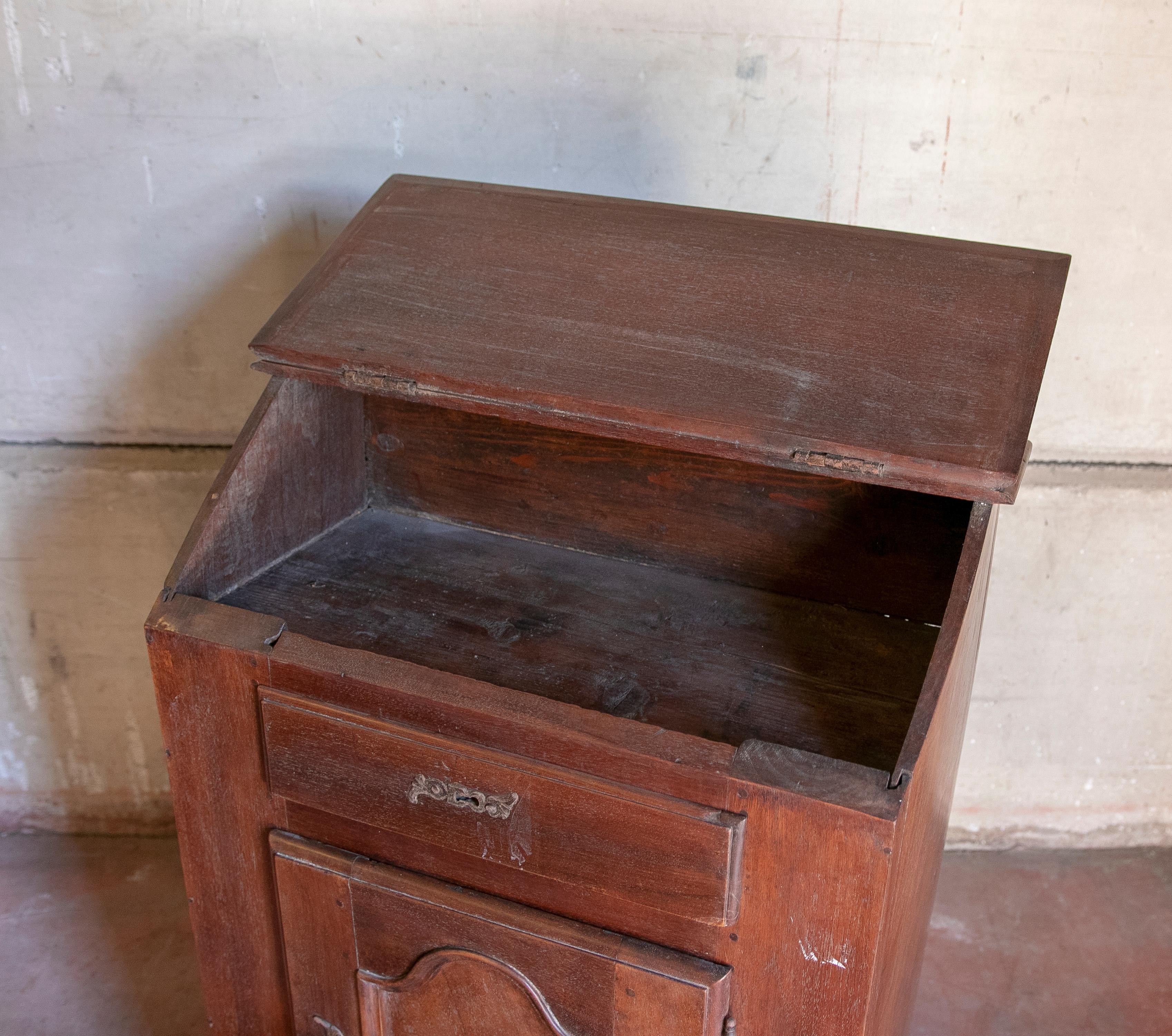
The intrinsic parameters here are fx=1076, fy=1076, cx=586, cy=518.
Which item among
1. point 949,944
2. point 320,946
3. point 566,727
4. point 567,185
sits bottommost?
point 949,944

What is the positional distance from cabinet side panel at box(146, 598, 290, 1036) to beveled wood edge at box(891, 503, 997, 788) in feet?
2.44

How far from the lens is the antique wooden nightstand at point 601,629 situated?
1.15 m

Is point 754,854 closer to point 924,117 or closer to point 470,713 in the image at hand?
point 470,713

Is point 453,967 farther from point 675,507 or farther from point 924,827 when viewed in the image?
point 675,507

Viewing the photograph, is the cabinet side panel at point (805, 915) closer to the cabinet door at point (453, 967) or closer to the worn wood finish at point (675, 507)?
the cabinet door at point (453, 967)

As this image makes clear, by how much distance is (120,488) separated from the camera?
2.17m

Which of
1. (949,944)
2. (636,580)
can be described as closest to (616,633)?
(636,580)

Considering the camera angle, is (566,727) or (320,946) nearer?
(566,727)

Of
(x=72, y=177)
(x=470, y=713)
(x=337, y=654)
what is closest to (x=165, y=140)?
(x=72, y=177)

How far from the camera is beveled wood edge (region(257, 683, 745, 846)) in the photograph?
1.12m

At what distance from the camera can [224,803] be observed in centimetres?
142

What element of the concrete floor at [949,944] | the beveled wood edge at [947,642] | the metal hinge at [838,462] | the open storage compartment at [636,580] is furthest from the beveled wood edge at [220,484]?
the concrete floor at [949,944]

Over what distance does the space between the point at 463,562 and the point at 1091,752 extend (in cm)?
149

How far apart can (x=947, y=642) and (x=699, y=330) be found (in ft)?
1.58
